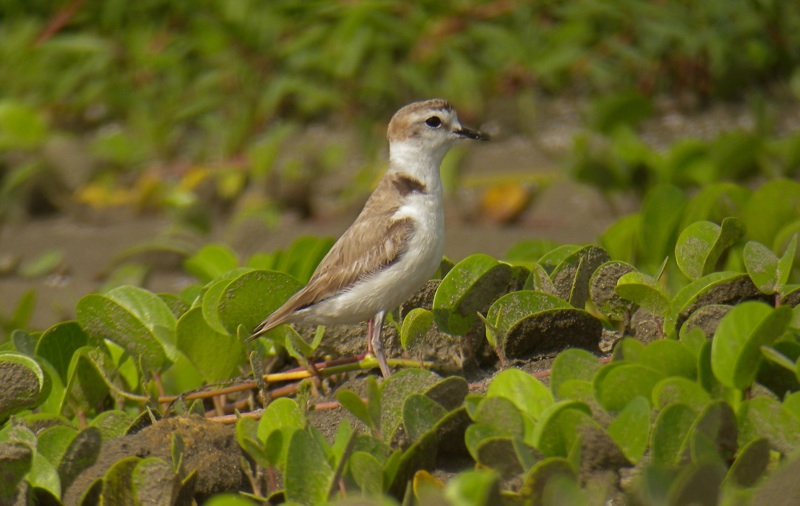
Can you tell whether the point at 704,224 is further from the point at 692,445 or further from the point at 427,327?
the point at 692,445

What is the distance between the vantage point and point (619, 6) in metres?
6.97

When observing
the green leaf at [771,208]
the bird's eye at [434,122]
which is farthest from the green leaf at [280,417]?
the green leaf at [771,208]

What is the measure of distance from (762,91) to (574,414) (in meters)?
5.50

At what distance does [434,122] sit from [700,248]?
1245 mm

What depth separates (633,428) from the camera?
2.27 meters

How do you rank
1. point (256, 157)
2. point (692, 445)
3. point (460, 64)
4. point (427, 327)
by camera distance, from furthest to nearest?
point (460, 64), point (256, 157), point (427, 327), point (692, 445)

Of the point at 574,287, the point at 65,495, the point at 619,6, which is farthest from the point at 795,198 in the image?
the point at 619,6

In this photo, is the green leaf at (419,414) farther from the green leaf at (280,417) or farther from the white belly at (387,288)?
the white belly at (387,288)

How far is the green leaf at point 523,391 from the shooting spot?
97.0 inches

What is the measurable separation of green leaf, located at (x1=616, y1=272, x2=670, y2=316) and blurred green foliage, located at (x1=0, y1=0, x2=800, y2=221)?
3.91 metres

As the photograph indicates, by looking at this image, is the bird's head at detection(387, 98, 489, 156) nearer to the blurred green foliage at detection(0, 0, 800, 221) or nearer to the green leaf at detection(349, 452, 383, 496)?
the green leaf at detection(349, 452, 383, 496)

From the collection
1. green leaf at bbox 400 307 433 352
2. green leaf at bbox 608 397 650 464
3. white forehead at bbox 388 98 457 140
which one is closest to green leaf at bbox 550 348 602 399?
green leaf at bbox 608 397 650 464

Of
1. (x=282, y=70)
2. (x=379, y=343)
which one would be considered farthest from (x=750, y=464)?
(x=282, y=70)

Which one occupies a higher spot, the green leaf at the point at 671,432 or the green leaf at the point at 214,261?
the green leaf at the point at 671,432
